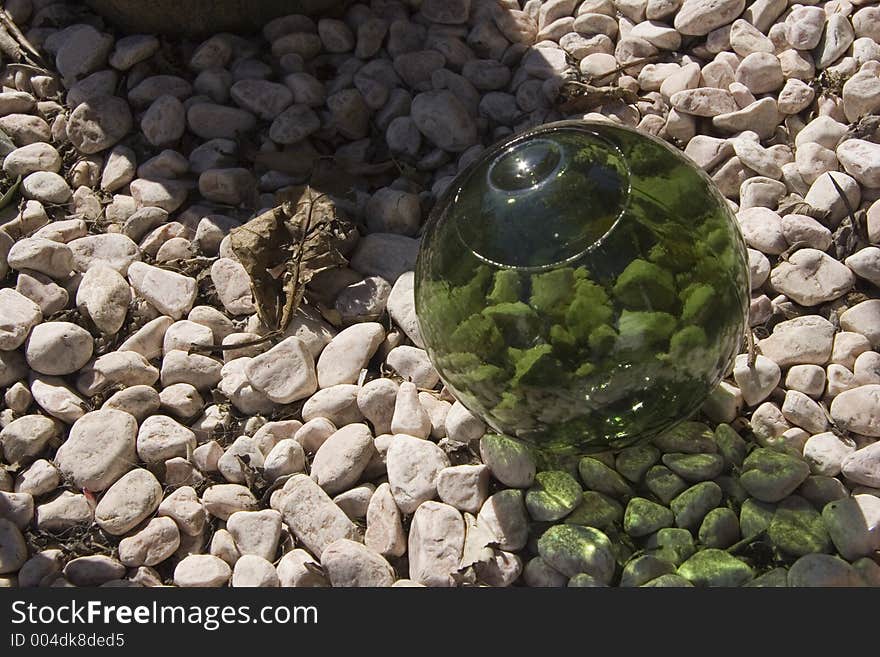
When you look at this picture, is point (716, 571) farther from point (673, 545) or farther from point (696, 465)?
point (696, 465)

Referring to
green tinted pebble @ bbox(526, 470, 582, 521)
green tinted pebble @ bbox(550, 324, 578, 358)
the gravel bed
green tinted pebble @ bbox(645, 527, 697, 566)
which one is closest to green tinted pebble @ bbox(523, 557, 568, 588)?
the gravel bed

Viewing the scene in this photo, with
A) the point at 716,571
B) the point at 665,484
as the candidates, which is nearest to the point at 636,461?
the point at 665,484

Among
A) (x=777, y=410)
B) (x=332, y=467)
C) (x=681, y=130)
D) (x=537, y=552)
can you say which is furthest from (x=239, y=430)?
(x=681, y=130)

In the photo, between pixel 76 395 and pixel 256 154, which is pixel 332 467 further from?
pixel 256 154

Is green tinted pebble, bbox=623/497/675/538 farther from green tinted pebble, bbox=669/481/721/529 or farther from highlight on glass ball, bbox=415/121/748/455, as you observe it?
highlight on glass ball, bbox=415/121/748/455

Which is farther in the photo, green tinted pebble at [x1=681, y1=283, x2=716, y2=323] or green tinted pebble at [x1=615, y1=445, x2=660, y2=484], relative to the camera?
green tinted pebble at [x1=615, y1=445, x2=660, y2=484]

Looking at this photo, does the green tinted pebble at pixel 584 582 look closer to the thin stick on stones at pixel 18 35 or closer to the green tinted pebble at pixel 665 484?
the green tinted pebble at pixel 665 484

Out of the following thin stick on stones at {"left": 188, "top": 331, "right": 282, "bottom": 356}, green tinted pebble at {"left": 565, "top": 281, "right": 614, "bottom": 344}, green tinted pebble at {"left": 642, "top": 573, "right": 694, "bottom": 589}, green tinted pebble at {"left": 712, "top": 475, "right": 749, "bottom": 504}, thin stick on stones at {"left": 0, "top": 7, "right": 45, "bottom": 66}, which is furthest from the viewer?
thin stick on stones at {"left": 0, "top": 7, "right": 45, "bottom": 66}
